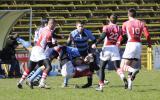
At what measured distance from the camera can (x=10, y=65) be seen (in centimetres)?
2150

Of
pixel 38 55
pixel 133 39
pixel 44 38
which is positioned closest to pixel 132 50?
pixel 133 39

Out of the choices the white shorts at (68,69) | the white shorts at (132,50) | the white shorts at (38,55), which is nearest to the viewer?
the white shorts at (132,50)

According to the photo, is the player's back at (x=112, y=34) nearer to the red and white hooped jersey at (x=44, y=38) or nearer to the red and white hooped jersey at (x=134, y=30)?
the red and white hooped jersey at (x=134, y=30)

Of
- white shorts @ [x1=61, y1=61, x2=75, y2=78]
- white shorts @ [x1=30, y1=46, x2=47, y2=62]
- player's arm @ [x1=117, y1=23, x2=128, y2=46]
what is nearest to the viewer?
player's arm @ [x1=117, y1=23, x2=128, y2=46]

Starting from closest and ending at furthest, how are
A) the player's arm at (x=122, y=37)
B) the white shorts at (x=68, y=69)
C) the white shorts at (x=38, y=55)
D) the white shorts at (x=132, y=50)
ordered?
the white shorts at (x=132, y=50)
the player's arm at (x=122, y=37)
the white shorts at (x=38, y=55)
the white shorts at (x=68, y=69)

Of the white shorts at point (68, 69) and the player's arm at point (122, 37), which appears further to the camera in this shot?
the white shorts at point (68, 69)

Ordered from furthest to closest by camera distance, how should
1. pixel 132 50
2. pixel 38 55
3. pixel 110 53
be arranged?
pixel 38 55, pixel 110 53, pixel 132 50

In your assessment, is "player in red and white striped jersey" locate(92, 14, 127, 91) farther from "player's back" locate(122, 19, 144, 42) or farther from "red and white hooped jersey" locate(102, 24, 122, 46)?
"player's back" locate(122, 19, 144, 42)

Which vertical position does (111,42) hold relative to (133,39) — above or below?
below

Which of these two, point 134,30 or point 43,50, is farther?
point 43,50

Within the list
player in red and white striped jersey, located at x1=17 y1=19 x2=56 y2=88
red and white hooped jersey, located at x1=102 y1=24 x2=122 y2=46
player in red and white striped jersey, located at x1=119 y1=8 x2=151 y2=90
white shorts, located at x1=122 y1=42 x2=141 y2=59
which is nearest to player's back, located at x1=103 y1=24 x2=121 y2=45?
red and white hooped jersey, located at x1=102 y1=24 x2=122 y2=46

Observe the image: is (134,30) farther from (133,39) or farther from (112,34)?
(112,34)

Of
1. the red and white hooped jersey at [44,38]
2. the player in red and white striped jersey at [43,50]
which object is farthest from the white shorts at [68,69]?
the red and white hooped jersey at [44,38]

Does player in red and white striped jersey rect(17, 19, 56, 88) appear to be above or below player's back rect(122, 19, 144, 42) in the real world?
below
